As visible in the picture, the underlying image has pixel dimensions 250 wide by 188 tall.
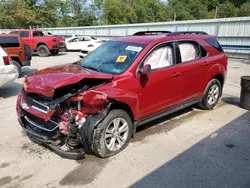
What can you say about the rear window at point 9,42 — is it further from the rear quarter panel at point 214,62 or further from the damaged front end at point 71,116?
the rear quarter panel at point 214,62

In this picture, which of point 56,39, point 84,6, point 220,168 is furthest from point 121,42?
point 84,6

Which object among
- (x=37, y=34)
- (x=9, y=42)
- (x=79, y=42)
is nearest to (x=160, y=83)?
(x=9, y=42)

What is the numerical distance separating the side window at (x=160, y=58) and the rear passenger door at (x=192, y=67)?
25 centimetres

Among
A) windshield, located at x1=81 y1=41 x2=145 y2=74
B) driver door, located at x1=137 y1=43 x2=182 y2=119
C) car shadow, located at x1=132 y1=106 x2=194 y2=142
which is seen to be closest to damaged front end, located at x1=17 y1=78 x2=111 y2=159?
windshield, located at x1=81 y1=41 x2=145 y2=74

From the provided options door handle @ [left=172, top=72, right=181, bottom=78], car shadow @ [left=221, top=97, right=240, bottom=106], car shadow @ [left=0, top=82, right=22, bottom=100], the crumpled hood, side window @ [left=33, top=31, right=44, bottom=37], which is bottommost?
car shadow @ [left=221, top=97, right=240, bottom=106]

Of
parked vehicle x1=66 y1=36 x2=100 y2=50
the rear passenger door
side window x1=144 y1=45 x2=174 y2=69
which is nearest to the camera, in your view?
side window x1=144 y1=45 x2=174 y2=69

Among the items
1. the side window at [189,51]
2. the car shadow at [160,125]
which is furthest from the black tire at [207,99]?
the side window at [189,51]

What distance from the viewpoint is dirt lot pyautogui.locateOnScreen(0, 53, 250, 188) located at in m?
3.05

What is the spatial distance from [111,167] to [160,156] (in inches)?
30.6

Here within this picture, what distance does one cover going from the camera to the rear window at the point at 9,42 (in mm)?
9375

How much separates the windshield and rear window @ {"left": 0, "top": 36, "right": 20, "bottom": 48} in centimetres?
623

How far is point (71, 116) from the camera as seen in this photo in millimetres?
3285

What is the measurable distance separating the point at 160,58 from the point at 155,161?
1.81m

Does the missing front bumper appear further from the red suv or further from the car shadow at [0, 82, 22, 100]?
the car shadow at [0, 82, 22, 100]
